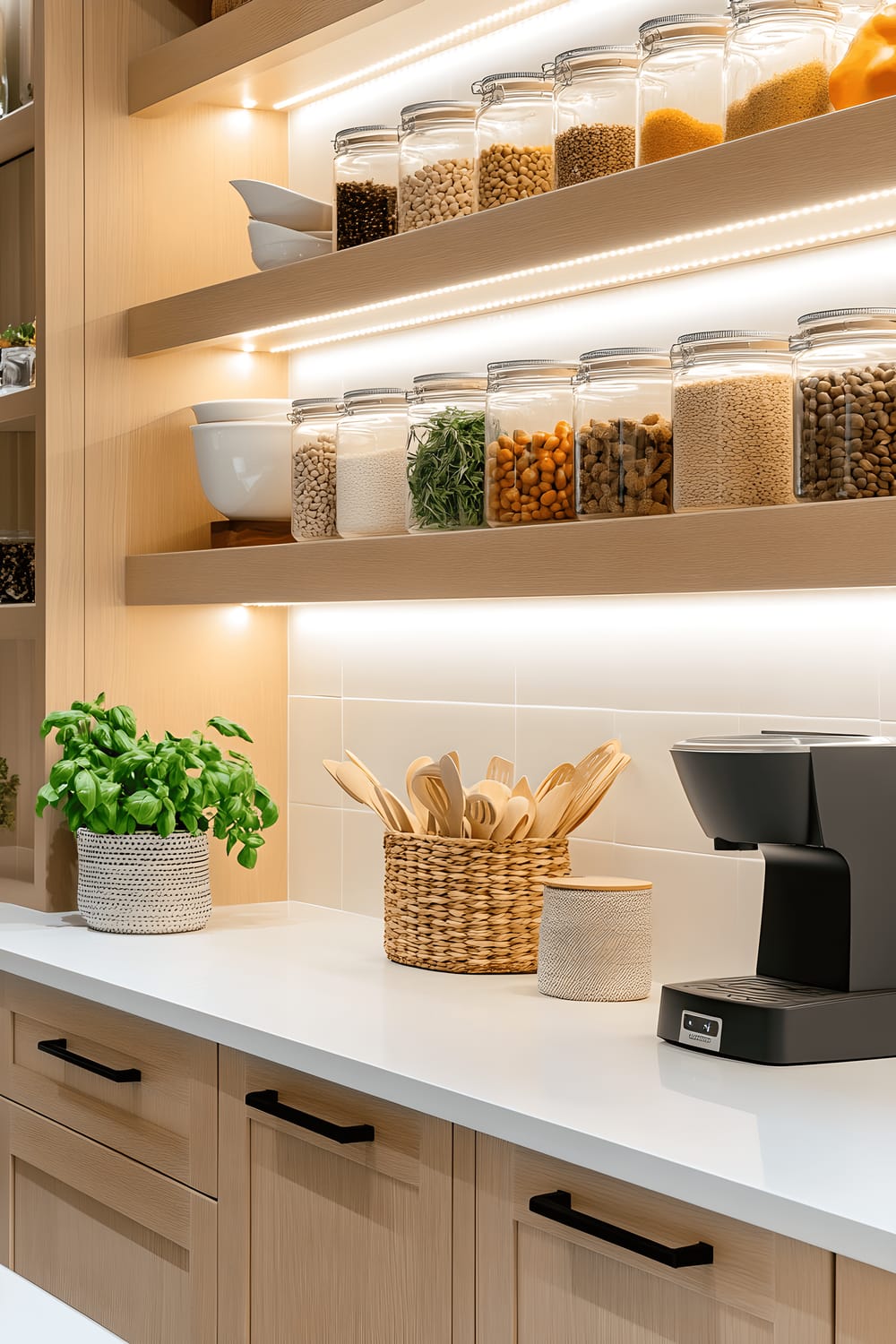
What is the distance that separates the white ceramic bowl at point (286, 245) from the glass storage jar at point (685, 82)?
70 cm

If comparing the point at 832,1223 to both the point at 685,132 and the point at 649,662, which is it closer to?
the point at 649,662

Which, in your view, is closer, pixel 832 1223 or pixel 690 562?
pixel 832 1223

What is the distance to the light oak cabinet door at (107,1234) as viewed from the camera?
6.25 ft

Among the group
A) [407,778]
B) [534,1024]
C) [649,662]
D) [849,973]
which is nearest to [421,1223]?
[534,1024]

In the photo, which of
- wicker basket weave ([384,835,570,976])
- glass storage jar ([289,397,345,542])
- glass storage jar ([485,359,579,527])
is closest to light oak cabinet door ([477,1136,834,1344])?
wicker basket weave ([384,835,570,976])

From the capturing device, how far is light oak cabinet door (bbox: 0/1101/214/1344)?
1.91 meters

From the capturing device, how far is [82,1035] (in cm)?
212

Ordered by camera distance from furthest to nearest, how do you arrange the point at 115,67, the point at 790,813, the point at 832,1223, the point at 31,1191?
the point at 115,67, the point at 31,1191, the point at 790,813, the point at 832,1223

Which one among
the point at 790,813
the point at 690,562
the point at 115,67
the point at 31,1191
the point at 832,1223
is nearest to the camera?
the point at 832,1223

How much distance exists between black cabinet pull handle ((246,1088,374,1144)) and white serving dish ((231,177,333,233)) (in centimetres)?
133

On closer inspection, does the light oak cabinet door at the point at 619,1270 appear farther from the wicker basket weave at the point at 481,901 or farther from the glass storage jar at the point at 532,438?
the glass storage jar at the point at 532,438

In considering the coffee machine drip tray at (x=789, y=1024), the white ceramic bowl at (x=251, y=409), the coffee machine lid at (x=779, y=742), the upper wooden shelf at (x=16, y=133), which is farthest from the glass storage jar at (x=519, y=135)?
the coffee machine drip tray at (x=789, y=1024)

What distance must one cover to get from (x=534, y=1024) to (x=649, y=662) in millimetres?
566

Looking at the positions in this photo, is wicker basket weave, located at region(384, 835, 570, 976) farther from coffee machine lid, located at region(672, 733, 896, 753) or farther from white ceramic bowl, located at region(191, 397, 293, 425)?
white ceramic bowl, located at region(191, 397, 293, 425)
